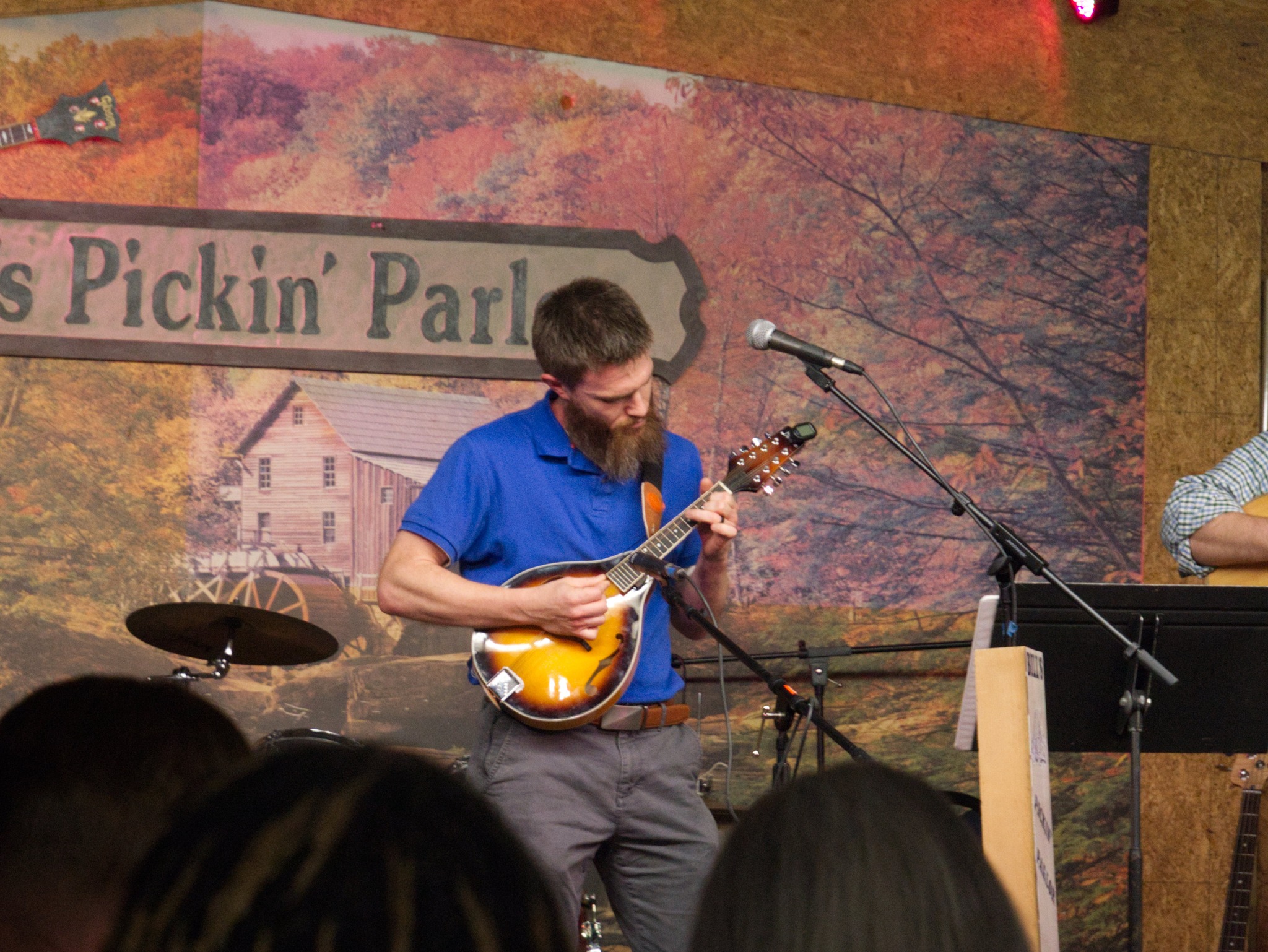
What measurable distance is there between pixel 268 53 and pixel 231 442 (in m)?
1.25

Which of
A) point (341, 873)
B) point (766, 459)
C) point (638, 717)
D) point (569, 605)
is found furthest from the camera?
point (766, 459)

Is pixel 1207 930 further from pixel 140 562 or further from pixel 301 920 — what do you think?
pixel 301 920

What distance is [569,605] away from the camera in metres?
2.45

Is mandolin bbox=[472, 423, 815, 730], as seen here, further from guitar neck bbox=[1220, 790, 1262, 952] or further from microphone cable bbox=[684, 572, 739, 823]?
guitar neck bbox=[1220, 790, 1262, 952]

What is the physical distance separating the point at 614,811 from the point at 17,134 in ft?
9.55

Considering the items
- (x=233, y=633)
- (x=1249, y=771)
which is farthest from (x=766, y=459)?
(x=1249, y=771)

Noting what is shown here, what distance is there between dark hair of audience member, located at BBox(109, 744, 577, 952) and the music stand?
2.14 metres

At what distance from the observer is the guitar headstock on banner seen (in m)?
3.90

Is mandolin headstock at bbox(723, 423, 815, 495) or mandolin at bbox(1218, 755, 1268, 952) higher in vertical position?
mandolin headstock at bbox(723, 423, 815, 495)

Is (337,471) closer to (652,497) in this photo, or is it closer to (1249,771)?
(652,497)

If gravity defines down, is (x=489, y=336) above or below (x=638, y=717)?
above

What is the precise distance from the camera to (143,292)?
156 inches

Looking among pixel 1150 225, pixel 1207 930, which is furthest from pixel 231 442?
pixel 1207 930

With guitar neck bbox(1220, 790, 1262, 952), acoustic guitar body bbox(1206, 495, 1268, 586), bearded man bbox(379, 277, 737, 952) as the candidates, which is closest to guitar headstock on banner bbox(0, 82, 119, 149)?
bearded man bbox(379, 277, 737, 952)
